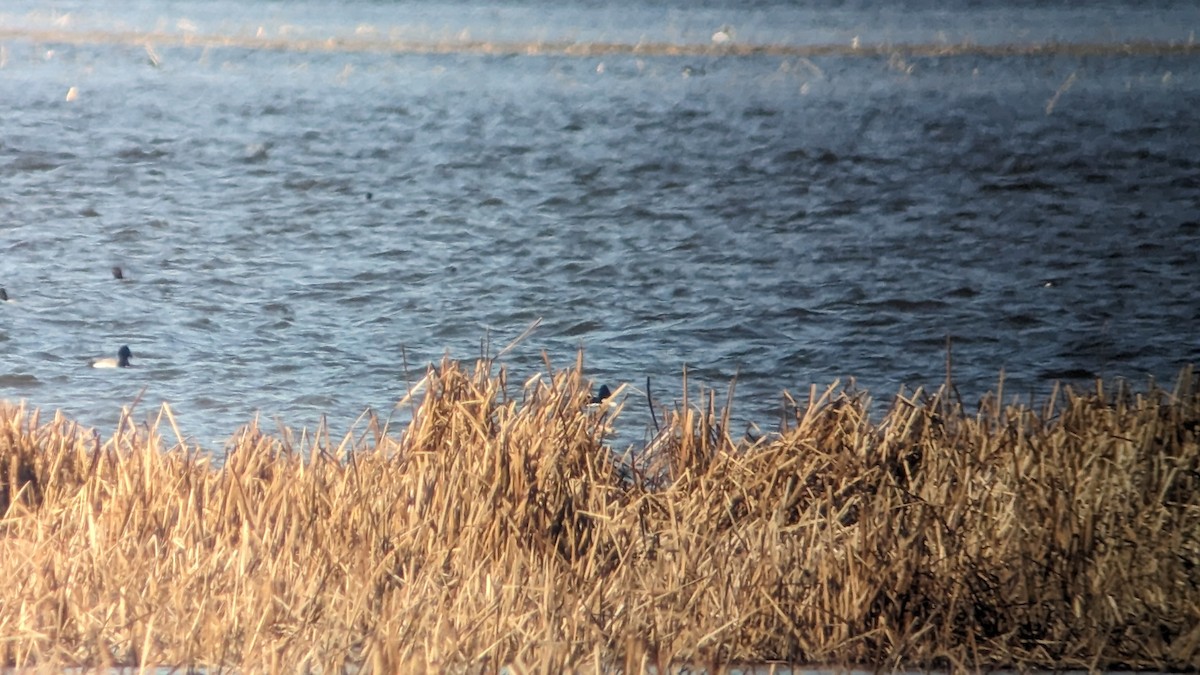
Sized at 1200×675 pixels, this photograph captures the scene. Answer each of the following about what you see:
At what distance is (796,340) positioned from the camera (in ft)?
18.1

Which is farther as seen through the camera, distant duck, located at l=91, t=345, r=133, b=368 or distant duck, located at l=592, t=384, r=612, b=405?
distant duck, located at l=91, t=345, r=133, b=368

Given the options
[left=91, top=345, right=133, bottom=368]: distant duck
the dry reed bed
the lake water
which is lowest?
the dry reed bed

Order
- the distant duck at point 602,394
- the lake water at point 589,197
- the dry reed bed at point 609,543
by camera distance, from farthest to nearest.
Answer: the lake water at point 589,197 → the distant duck at point 602,394 → the dry reed bed at point 609,543

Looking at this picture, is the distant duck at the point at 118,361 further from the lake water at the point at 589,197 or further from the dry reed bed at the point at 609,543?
the dry reed bed at the point at 609,543

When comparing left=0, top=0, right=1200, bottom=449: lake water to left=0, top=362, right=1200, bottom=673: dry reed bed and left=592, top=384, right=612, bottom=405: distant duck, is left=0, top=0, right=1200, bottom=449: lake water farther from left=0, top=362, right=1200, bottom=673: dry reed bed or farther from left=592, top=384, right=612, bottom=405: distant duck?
left=0, top=362, right=1200, bottom=673: dry reed bed

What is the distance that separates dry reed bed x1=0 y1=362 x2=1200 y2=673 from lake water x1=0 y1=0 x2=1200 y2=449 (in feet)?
2.93

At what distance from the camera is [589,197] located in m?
7.38

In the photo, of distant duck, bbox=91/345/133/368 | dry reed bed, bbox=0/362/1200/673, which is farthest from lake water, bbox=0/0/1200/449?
dry reed bed, bbox=0/362/1200/673

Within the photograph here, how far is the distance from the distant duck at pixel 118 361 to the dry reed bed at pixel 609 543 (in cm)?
136

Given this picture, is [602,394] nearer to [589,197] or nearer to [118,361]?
[118,361]

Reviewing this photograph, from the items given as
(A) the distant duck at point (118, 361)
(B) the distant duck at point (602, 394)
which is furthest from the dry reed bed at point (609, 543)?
(A) the distant duck at point (118, 361)

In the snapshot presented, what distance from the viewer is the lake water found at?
534cm

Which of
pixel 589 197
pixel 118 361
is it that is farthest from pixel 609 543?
pixel 589 197

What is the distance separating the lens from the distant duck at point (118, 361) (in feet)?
16.6
